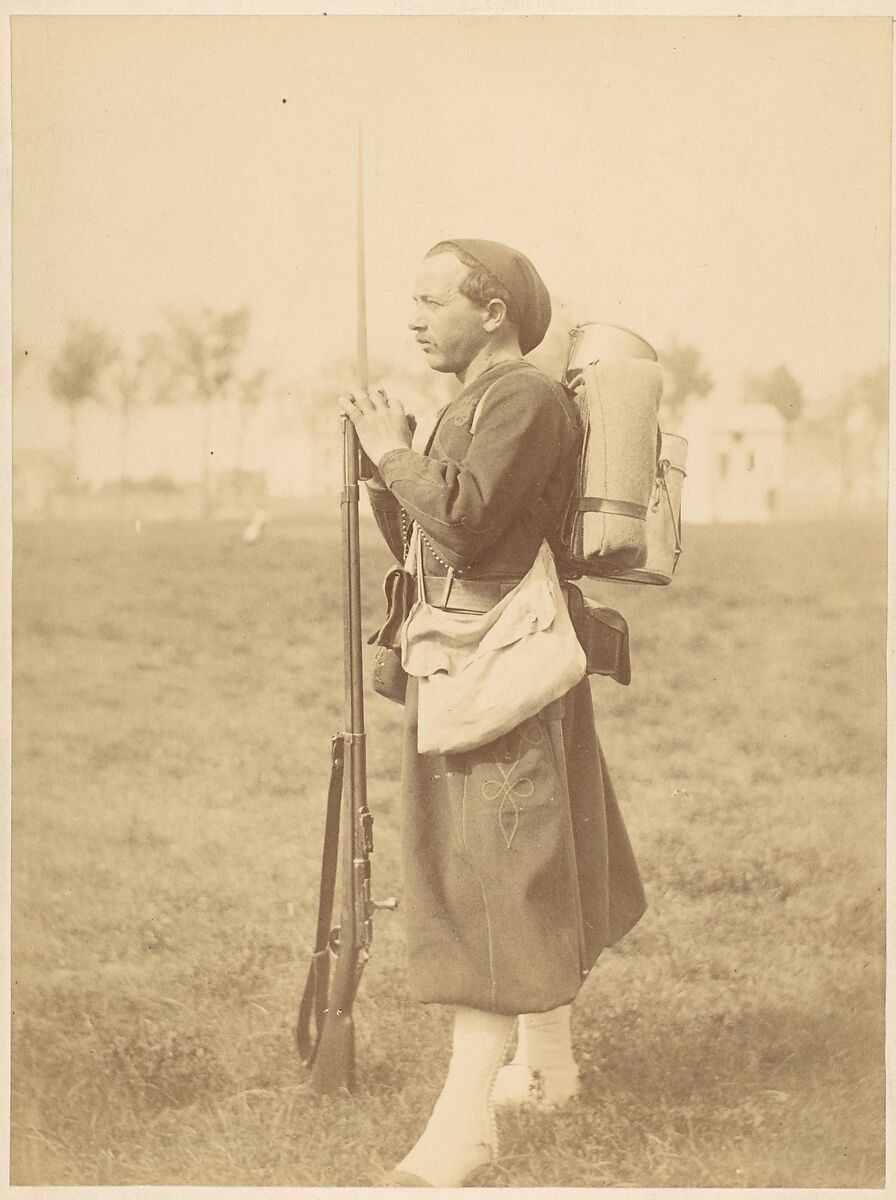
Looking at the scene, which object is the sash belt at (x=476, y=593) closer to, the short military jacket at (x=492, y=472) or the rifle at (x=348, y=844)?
the short military jacket at (x=492, y=472)

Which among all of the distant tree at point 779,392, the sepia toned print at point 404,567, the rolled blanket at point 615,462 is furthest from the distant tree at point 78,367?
the distant tree at point 779,392

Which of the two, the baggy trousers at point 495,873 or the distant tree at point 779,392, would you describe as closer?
the baggy trousers at point 495,873

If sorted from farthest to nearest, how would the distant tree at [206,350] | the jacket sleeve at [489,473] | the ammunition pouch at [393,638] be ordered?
the distant tree at [206,350], the ammunition pouch at [393,638], the jacket sleeve at [489,473]

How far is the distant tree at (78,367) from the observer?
4711 millimetres

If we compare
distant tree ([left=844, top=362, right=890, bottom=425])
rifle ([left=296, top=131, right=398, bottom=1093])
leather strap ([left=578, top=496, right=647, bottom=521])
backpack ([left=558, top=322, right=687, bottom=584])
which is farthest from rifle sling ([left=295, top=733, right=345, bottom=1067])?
distant tree ([left=844, top=362, right=890, bottom=425])

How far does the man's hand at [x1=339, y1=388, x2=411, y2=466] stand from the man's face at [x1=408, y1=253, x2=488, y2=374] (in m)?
0.20

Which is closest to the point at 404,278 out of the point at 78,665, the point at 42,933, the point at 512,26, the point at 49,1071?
the point at 512,26

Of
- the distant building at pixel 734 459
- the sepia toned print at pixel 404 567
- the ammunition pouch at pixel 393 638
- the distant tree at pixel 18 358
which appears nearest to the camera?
the ammunition pouch at pixel 393 638

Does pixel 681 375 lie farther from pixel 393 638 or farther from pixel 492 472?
pixel 393 638

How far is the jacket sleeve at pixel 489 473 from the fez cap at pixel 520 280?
280 mm

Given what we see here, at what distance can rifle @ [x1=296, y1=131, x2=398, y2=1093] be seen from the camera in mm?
3965

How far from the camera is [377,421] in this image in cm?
379

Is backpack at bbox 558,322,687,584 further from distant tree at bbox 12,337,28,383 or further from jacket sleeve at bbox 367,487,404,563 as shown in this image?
distant tree at bbox 12,337,28,383

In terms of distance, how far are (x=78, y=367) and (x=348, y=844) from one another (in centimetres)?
198
